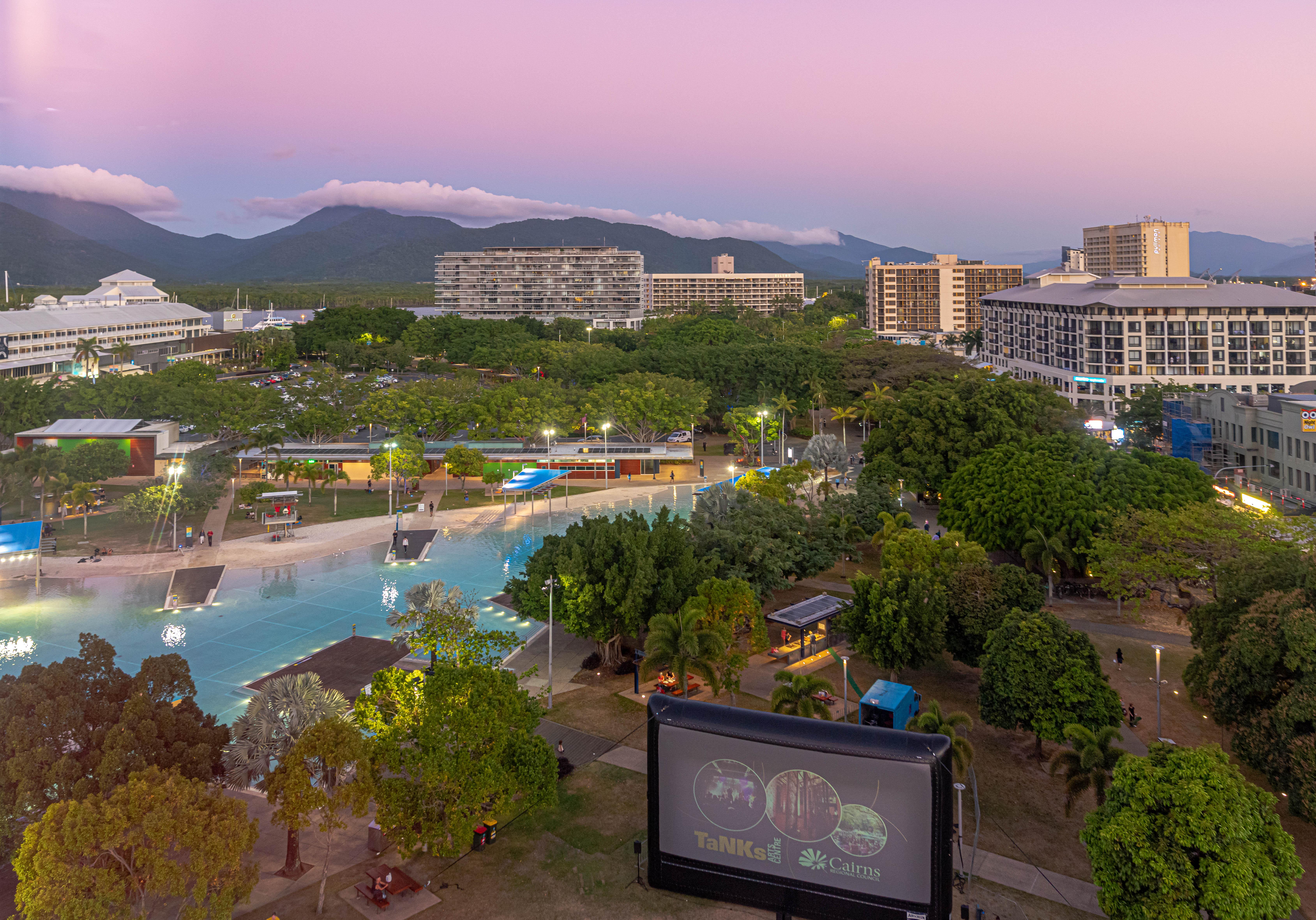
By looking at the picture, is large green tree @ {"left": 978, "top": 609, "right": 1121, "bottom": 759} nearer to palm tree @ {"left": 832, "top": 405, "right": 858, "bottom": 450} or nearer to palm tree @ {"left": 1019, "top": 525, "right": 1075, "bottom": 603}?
palm tree @ {"left": 1019, "top": 525, "right": 1075, "bottom": 603}

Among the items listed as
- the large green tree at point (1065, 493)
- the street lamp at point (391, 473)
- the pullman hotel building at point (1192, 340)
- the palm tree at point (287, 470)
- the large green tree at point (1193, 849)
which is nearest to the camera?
the large green tree at point (1193, 849)

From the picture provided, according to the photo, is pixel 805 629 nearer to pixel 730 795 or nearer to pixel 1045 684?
pixel 1045 684

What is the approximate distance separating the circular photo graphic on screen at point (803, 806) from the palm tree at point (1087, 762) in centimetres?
814

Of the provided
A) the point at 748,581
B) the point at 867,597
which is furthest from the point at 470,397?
the point at 867,597

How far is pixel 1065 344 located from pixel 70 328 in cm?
13442

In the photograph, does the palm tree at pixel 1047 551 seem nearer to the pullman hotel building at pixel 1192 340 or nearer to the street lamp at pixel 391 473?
the street lamp at pixel 391 473

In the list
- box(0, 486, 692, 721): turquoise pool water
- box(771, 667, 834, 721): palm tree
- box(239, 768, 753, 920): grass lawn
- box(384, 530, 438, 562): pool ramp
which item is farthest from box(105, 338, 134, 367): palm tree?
box(771, 667, 834, 721): palm tree

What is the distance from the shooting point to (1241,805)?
1670 centimetres


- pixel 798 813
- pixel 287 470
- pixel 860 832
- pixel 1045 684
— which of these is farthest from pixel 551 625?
pixel 287 470

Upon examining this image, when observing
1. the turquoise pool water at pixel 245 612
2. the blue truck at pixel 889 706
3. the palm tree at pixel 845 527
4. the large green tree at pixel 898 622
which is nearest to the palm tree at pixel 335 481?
the turquoise pool water at pixel 245 612

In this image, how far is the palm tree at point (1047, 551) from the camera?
38.4 m

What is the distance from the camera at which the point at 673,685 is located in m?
30.7

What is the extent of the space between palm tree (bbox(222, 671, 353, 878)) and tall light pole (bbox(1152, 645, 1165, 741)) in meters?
23.1

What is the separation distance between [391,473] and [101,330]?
9945 centimetres
